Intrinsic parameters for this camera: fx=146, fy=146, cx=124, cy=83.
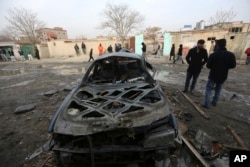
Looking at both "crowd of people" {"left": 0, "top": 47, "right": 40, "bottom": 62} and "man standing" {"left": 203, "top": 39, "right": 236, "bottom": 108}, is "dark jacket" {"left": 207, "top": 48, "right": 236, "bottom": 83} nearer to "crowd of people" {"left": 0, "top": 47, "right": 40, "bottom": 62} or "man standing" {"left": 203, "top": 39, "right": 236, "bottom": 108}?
"man standing" {"left": 203, "top": 39, "right": 236, "bottom": 108}

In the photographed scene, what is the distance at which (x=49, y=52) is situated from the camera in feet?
84.3

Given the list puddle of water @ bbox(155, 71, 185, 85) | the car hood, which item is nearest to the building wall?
puddle of water @ bbox(155, 71, 185, 85)

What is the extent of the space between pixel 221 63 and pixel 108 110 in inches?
133

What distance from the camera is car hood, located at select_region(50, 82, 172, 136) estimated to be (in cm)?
177

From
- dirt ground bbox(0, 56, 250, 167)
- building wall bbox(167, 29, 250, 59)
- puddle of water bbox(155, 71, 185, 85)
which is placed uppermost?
building wall bbox(167, 29, 250, 59)

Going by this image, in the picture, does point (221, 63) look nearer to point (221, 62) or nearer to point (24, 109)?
point (221, 62)

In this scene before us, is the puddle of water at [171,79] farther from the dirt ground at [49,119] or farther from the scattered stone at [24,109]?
the scattered stone at [24,109]

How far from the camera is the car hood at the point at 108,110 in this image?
1.77 metres

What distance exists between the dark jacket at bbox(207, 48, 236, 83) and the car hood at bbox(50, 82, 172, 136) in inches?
87.5

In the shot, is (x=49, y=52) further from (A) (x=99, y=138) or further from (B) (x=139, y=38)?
(A) (x=99, y=138)

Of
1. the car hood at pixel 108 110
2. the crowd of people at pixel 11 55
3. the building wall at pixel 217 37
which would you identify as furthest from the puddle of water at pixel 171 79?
the crowd of people at pixel 11 55

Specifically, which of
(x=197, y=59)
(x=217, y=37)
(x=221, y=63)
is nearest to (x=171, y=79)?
(x=197, y=59)

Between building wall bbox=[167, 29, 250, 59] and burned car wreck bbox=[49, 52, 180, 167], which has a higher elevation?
building wall bbox=[167, 29, 250, 59]

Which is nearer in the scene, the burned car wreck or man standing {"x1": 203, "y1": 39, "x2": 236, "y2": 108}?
the burned car wreck
